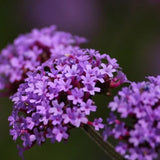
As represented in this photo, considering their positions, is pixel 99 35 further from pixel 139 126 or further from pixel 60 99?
pixel 139 126

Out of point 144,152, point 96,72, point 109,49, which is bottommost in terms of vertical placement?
point 144,152

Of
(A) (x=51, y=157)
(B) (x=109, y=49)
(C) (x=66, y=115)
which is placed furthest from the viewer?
(B) (x=109, y=49)

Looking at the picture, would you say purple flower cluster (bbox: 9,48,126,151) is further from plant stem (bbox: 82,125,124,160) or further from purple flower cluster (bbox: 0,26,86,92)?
purple flower cluster (bbox: 0,26,86,92)

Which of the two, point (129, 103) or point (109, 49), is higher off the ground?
point (109, 49)

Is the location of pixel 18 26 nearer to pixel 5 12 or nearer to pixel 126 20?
pixel 5 12

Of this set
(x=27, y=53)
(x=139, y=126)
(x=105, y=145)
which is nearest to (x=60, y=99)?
(x=105, y=145)

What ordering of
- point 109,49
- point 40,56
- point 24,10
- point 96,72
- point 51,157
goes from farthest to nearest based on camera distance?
point 24,10 → point 109,49 → point 51,157 → point 40,56 → point 96,72

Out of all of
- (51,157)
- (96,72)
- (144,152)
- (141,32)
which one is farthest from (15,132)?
(141,32)
